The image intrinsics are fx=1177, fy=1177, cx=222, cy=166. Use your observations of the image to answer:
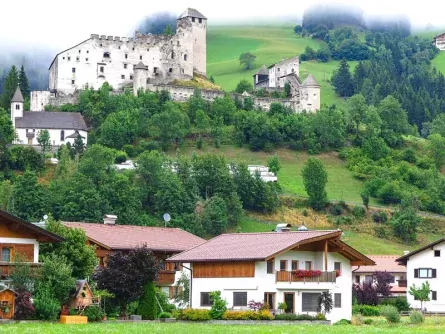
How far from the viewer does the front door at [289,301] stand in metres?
63.2

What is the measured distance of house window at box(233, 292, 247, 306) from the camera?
62688 mm

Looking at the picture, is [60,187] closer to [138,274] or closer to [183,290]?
[183,290]

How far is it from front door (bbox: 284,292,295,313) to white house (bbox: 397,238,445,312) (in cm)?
2399

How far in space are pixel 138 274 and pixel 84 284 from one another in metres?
3.78

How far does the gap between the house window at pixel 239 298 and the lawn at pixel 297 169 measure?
260 feet

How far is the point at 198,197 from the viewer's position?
130m

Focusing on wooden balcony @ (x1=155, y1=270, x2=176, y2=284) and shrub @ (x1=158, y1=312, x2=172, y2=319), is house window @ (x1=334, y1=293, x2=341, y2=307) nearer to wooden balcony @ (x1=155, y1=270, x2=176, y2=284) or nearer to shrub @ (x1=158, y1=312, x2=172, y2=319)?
shrub @ (x1=158, y1=312, x2=172, y2=319)

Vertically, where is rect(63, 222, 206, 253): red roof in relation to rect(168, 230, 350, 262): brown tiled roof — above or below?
above

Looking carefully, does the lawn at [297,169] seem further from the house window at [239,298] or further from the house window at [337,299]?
the house window at [239,298]

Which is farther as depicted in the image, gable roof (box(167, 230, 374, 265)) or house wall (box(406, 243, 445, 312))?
house wall (box(406, 243, 445, 312))

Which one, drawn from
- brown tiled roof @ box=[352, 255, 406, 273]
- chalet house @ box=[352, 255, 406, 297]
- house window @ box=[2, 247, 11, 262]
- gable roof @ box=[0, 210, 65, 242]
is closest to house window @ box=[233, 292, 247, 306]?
gable roof @ box=[0, 210, 65, 242]

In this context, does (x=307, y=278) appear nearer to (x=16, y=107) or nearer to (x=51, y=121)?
(x=51, y=121)

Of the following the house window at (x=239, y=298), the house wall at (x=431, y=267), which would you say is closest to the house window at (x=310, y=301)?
the house window at (x=239, y=298)

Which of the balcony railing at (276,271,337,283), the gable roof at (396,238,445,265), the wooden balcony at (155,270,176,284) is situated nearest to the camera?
the balcony railing at (276,271,337,283)
